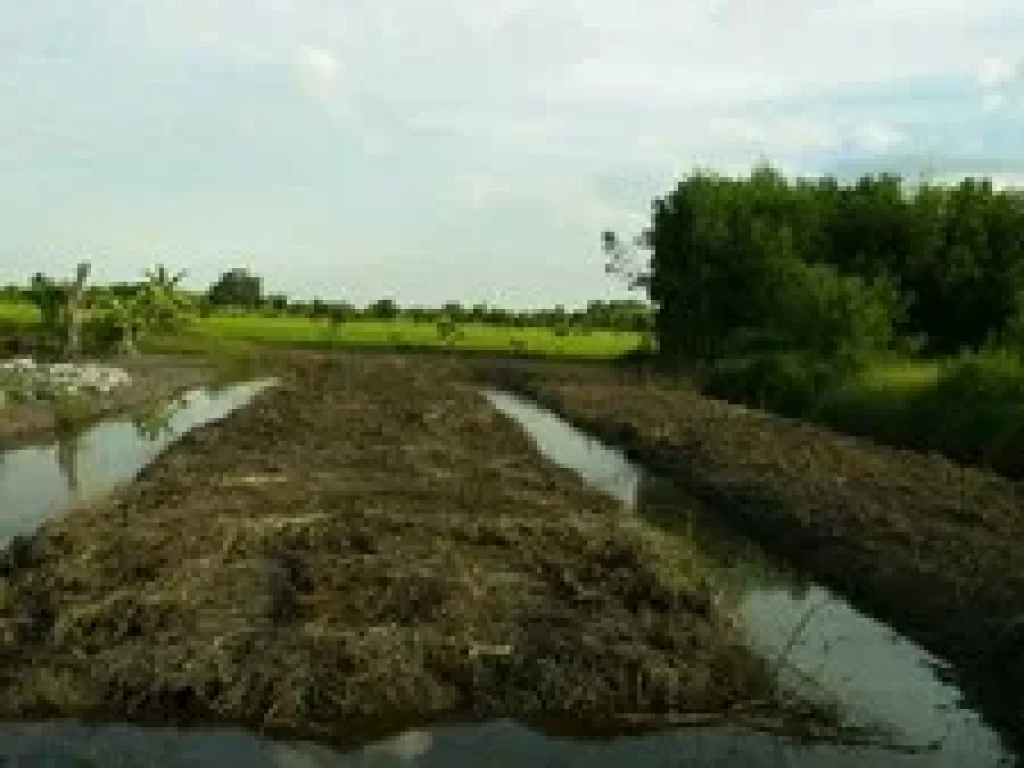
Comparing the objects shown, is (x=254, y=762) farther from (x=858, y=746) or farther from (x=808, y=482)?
(x=808, y=482)

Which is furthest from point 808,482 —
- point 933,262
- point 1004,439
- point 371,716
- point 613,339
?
point 613,339

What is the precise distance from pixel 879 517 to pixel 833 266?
34998 mm

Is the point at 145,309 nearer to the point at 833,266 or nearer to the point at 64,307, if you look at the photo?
the point at 64,307

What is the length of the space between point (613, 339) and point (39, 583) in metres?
82.3

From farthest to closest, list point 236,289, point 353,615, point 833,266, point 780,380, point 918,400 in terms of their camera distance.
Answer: point 236,289, point 833,266, point 780,380, point 918,400, point 353,615

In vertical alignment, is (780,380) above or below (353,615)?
below

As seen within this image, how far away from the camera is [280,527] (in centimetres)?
1870

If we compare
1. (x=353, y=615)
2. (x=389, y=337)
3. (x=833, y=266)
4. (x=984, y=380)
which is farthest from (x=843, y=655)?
(x=389, y=337)

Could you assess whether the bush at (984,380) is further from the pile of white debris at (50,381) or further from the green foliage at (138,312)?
the green foliage at (138,312)

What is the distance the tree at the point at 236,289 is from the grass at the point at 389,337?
86.8ft

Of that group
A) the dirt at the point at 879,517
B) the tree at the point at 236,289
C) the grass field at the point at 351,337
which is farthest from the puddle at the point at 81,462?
the tree at the point at 236,289

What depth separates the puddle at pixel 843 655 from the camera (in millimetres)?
13383

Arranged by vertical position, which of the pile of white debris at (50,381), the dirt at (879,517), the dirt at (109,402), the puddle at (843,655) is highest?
the pile of white debris at (50,381)

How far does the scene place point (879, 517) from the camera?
76.6ft
